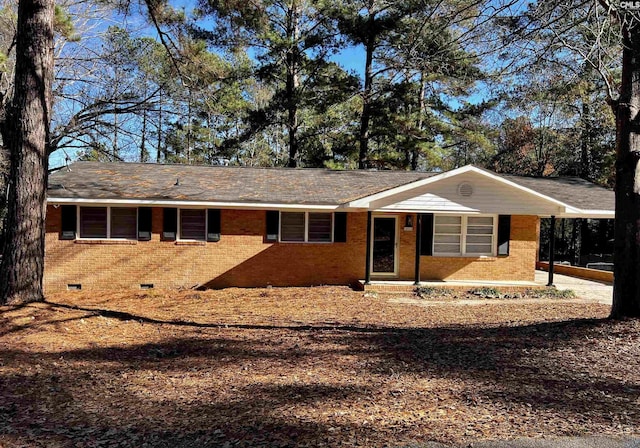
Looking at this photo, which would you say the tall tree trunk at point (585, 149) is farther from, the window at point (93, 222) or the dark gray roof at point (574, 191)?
the window at point (93, 222)

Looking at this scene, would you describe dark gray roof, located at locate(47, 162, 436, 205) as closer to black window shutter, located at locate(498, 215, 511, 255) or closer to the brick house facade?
the brick house facade

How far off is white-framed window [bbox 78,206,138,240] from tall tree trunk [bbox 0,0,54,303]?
4.69 metres

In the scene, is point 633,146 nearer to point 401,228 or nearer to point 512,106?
point 512,106

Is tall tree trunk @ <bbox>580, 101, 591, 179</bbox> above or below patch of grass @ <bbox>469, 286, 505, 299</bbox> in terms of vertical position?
above

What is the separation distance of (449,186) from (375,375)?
868 centimetres

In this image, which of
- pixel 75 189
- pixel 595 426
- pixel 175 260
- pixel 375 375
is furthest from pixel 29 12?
pixel 595 426

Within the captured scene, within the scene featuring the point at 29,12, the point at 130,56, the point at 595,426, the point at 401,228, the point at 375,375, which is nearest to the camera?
the point at 595,426

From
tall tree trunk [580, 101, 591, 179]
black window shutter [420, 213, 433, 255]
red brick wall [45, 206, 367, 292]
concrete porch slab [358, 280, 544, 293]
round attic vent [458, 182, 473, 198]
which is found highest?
tall tree trunk [580, 101, 591, 179]

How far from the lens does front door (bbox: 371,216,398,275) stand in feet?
46.4

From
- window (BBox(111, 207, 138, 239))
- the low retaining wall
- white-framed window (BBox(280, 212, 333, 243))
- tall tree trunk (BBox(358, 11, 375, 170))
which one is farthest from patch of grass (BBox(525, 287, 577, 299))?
tall tree trunk (BBox(358, 11, 375, 170))

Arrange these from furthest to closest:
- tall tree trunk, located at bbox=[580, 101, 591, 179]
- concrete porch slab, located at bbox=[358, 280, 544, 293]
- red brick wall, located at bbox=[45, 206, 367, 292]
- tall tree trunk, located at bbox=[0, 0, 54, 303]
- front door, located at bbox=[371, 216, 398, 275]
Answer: tall tree trunk, located at bbox=[580, 101, 591, 179] < front door, located at bbox=[371, 216, 398, 275] < concrete porch slab, located at bbox=[358, 280, 544, 293] < red brick wall, located at bbox=[45, 206, 367, 292] < tall tree trunk, located at bbox=[0, 0, 54, 303]

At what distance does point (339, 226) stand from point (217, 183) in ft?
13.5

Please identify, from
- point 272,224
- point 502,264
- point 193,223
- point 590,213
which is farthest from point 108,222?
point 590,213

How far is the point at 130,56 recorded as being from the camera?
15.2m
